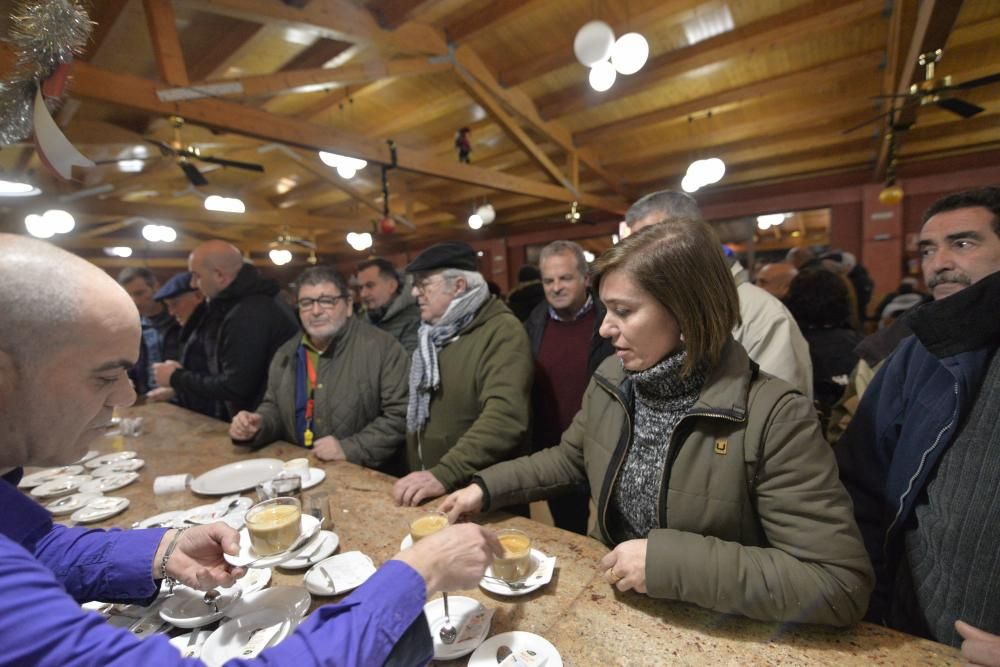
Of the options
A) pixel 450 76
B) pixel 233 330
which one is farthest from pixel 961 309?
pixel 450 76

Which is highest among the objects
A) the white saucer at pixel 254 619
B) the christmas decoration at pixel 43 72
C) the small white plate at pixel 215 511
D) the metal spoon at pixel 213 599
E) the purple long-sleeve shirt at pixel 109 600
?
the christmas decoration at pixel 43 72

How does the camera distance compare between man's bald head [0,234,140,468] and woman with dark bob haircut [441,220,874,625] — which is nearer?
man's bald head [0,234,140,468]

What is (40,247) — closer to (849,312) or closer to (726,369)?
Result: (726,369)

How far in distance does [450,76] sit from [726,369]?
531cm

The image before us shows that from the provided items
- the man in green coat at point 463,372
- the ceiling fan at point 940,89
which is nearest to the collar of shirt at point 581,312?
the man in green coat at point 463,372

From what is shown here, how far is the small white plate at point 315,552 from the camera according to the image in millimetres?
1259

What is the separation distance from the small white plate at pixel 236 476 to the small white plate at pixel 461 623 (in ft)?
3.74

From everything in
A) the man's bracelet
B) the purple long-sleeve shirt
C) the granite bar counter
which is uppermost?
the purple long-sleeve shirt

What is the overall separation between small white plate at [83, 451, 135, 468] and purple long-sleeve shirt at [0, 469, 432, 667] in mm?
1434

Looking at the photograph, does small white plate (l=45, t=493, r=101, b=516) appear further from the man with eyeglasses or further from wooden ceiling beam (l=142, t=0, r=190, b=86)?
wooden ceiling beam (l=142, t=0, r=190, b=86)

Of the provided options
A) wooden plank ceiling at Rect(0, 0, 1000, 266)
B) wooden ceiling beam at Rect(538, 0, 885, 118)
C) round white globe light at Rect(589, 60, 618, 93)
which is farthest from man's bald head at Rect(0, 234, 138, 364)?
wooden ceiling beam at Rect(538, 0, 885, 118)

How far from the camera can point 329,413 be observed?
2412 millimetres

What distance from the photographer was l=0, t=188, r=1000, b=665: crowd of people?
708 millimetres

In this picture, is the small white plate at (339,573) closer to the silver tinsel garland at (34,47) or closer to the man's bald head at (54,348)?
the man's bald head at (54,348)
